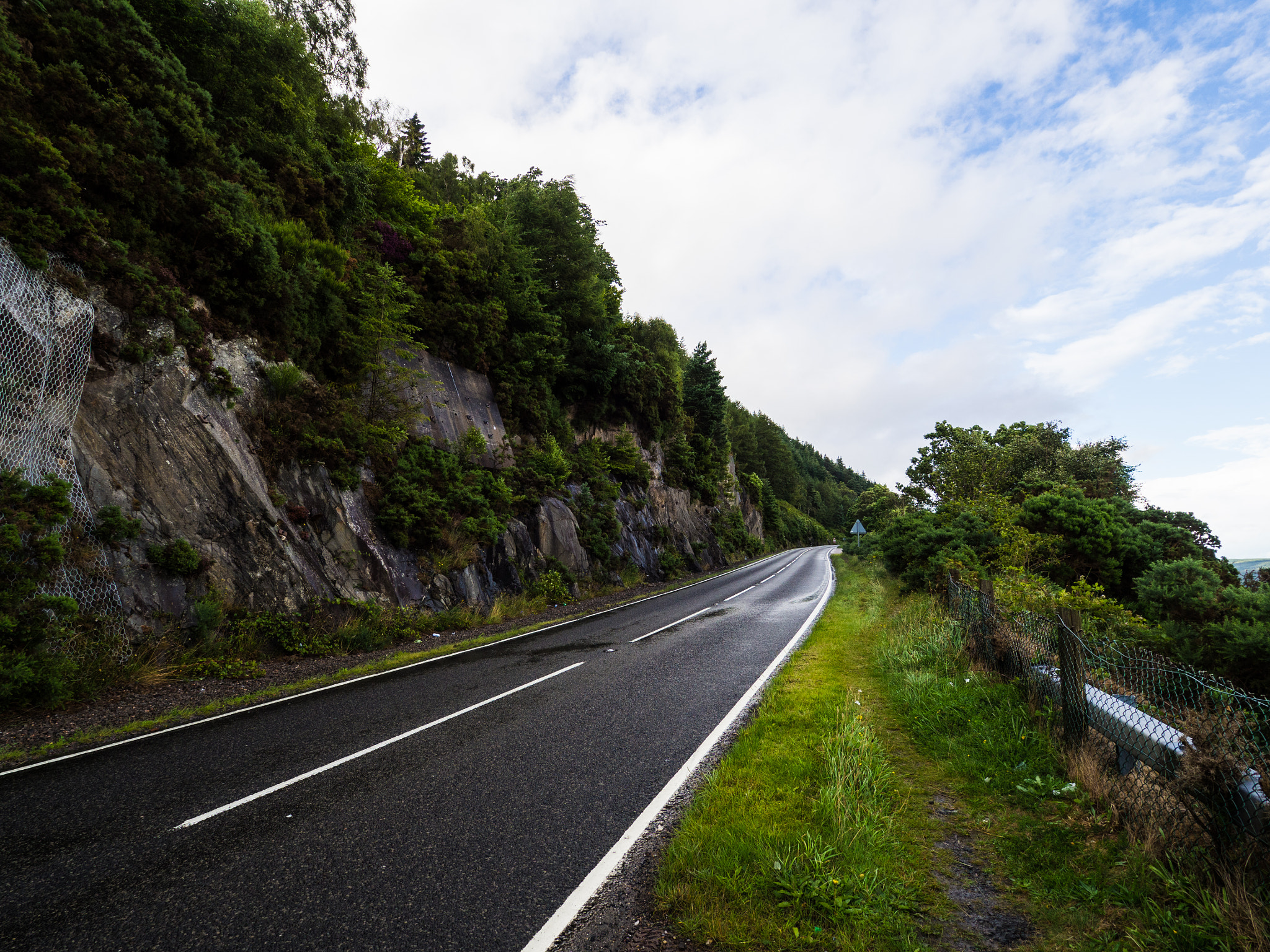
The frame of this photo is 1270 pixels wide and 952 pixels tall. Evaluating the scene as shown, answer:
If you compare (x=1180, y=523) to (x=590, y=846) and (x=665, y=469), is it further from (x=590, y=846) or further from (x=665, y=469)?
(x=665, y=469)

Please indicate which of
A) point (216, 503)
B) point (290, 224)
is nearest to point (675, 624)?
point (216, 503)

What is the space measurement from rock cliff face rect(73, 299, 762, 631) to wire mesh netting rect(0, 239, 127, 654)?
0.70 ft

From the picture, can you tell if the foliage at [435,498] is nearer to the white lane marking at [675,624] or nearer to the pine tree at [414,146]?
the white lane marking at [675,624]

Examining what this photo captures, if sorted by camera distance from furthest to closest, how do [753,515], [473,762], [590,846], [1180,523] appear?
[753,515]
[1180,523]
[473,762]
[590,846]

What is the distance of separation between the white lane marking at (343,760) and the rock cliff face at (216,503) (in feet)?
17.5

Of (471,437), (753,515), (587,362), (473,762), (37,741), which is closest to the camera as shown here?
(473,762)

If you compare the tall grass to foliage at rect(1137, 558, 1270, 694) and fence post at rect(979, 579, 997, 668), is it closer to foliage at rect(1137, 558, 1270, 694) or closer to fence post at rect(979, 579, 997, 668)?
fence post at rect(979, 579, 997, 668)

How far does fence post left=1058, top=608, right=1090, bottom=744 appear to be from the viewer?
14.1 feet

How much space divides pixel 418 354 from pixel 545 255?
10.0 m

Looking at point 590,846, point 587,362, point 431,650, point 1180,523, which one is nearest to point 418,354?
point 587,362

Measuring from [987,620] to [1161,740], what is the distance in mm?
3998

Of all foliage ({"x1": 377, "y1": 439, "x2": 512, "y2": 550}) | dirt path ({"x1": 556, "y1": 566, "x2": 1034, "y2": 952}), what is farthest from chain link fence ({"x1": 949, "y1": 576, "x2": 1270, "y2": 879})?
foliage ({"x1": 377, "y1": 439, "x2": 512, "y2": 550})

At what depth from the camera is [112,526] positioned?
784 centimetres

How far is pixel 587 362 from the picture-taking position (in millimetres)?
24609
